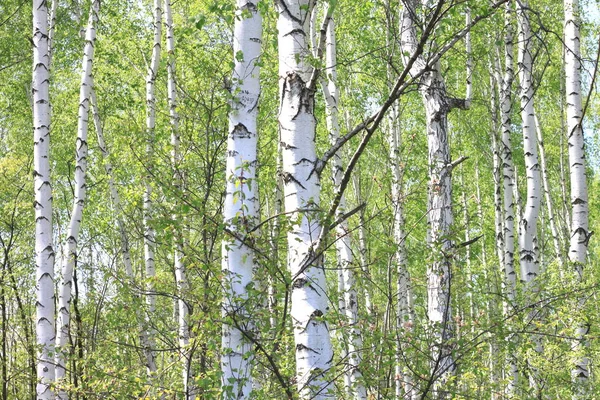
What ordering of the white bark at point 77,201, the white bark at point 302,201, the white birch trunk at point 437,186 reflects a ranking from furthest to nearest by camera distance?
the white bark at point 77,201 → the white birch trunk at point 437,186 → the white bark at point 302,201

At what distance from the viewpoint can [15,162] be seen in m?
13.2

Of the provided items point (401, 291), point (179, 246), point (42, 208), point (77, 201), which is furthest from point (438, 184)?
point (77, 201)

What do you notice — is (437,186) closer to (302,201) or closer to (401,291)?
(401,291)

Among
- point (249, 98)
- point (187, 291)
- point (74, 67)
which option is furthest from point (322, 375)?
point (74, 67)

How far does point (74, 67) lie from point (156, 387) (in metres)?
12.5

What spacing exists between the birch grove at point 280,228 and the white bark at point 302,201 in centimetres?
1

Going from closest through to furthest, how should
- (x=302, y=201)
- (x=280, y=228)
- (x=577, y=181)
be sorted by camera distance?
1. (x=302, y=201)
2. (x=280, y=228)
3. (x=577, y=181)

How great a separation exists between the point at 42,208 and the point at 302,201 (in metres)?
4.46

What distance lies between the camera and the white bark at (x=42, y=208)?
23.4 feet

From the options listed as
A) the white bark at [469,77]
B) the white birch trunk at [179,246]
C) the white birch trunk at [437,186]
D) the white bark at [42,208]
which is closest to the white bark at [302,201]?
the white birch trunk at [179,246]

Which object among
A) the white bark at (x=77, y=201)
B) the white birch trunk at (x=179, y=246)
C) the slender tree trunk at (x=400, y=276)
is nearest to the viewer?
the white birch trunk at (x=179, y=246)

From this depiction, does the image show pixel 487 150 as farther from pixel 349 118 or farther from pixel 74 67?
pixel 74 67

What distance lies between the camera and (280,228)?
3.98 meters

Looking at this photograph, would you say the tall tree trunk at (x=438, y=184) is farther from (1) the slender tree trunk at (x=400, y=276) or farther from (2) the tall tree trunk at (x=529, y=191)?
(2) the tall tree trunk at (x=529, y=191)
